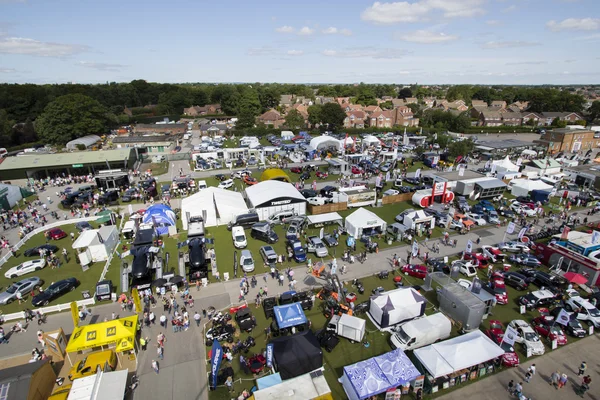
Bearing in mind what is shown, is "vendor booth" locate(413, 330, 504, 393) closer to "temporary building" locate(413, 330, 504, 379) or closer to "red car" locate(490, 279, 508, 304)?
"temporary building" locate(413, 330, 504, 379)

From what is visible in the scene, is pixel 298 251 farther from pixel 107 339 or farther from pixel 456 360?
pixel 107 339

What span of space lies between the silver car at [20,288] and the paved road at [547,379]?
23535 millimetres

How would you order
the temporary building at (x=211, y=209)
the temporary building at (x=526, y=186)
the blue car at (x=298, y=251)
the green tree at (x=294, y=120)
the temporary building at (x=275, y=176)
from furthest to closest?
1. the green tree at (x=294, y=120)
2. the temporary building at (x=275, y=176)
3. the temporary building at (x=526, y=186)
4. the temporary building at (x=211, y=209)
5. the blue car at (x=298, y=251)

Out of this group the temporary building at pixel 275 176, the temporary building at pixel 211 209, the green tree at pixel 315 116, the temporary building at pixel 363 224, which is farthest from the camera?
the green tree at pixel 315 116

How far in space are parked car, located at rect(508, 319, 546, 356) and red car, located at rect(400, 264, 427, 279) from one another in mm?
5443

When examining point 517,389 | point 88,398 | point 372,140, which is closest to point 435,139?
point 372,140

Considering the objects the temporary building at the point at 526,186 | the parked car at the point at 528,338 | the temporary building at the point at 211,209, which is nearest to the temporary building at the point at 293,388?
the parked car at the point at 528,338

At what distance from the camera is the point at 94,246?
878 inches

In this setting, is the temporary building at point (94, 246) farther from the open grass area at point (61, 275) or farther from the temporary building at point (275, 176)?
the temporary building at point (275, 176)

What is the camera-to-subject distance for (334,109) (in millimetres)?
70875

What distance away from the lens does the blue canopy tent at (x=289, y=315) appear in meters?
15.2

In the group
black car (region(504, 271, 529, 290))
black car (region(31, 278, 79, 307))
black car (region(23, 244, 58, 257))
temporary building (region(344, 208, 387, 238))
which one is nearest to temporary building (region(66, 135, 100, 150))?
black car (region(23, 244, 58, 257))

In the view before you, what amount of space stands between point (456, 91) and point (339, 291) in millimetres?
142280

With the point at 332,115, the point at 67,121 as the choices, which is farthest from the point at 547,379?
the point at 67,121
